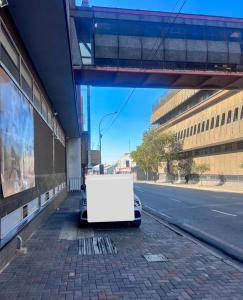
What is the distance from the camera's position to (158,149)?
73.2m

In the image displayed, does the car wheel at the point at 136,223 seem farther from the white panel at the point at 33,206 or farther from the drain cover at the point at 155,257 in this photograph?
the drain cover at the point at 155,257

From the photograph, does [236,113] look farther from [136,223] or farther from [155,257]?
[155,257]

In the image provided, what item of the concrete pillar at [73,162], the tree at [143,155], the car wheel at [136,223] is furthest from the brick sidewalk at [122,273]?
the tree at [143,155]

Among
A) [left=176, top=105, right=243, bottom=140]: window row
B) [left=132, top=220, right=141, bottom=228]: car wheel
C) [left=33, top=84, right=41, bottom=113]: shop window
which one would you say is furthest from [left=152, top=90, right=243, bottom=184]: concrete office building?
[left=33, top=84, right=41, bottom=113]: shop window

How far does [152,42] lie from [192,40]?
7.08 feet

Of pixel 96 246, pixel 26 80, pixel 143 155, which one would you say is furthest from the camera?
pixel 143 155

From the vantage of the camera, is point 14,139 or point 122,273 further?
point 14,139

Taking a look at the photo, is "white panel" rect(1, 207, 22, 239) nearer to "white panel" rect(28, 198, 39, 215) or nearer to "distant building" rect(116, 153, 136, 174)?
"white panel" rect(28, 198, 39, 215)

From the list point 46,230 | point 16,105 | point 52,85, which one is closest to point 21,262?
point 16,105

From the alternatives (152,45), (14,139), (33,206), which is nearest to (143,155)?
(152,45)

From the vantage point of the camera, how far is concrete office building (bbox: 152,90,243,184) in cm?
4809

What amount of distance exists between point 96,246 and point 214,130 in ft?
157

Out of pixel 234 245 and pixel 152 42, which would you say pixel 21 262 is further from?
pixel 152 42

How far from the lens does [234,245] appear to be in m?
9.29
